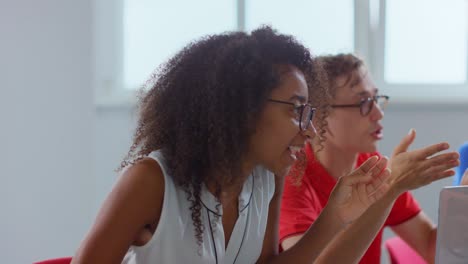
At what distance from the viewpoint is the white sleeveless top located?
1217 mm

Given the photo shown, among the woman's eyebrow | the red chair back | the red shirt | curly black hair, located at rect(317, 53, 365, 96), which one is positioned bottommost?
the red chair back

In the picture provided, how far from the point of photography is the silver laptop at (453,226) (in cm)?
107

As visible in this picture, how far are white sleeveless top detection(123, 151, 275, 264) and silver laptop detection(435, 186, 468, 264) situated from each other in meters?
0.44

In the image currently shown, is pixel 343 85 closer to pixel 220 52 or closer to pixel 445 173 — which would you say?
pixel 445 173

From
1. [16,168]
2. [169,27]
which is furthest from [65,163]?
[169,27]

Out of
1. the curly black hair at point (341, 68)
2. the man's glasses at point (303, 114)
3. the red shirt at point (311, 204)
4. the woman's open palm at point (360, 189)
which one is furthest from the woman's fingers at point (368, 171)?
the curly black hair at point (341, 68)

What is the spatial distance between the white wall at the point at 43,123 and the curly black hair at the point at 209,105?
4.97 feet

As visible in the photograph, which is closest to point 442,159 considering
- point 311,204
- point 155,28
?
point 311,204

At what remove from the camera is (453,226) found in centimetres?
108

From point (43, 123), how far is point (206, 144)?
5.47 ft

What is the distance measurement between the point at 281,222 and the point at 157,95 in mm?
567

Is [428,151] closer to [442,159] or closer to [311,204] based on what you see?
[442,159]

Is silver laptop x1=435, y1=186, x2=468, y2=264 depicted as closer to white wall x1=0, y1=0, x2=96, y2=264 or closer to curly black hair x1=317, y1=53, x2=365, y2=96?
curly black hair x1=317, y1=53, x2=365, y2=96

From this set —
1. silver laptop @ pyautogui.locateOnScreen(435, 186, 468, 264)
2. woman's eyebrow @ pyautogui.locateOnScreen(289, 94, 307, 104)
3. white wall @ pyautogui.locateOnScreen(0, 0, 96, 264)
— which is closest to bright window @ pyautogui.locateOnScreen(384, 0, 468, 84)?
white wall @ pyautogui.locateOnScreen(0, 0, 96, 264)
